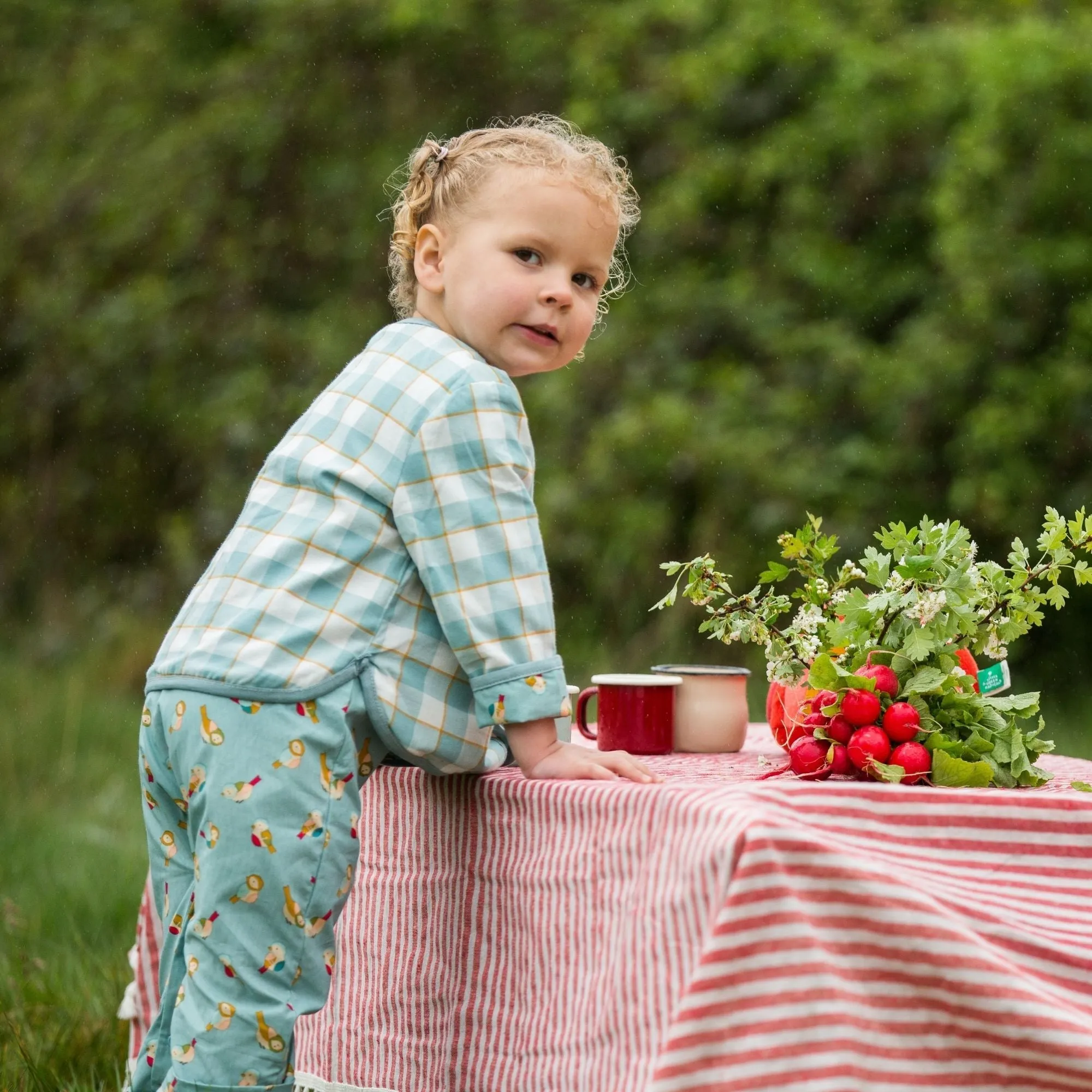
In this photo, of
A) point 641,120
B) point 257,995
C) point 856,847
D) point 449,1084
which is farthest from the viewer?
point 641,120

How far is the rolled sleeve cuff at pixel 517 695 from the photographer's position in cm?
194

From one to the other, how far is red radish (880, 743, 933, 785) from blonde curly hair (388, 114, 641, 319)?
0.79 m

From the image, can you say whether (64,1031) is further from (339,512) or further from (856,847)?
(856,847)

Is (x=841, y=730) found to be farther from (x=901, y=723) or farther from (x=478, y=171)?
(x=478, y=171)

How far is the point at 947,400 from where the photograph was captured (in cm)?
677

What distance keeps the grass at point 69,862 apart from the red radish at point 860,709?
5.64 ft

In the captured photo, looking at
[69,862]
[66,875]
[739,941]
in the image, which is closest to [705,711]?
[739,941]

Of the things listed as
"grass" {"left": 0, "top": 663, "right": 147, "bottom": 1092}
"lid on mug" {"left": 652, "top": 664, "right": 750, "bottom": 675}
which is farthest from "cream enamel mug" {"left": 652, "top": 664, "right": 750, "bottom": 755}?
"grass" {"left": 0, "top": 663, "right": 147, "bottom": 1092}

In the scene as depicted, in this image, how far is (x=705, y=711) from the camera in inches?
96.0

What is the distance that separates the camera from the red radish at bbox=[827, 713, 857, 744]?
6.38 feet

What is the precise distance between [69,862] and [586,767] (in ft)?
10.7

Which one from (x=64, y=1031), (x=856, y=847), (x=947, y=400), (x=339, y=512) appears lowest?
(x=64, y=1031)

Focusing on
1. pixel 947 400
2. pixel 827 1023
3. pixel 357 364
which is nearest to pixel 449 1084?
pixel 827 1023

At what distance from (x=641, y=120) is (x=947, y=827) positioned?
621 cm
